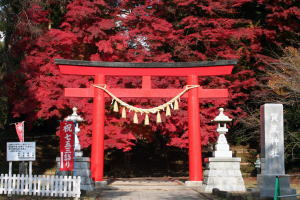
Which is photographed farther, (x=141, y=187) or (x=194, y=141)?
(x=194, y=141)

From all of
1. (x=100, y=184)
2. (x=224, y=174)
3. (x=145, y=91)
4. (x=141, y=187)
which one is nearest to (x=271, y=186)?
(x=224, y=174)

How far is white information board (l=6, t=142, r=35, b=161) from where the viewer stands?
1236cm

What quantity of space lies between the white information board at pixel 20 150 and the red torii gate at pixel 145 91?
318cm

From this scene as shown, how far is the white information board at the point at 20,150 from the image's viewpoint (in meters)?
12.4

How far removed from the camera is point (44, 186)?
457 inches

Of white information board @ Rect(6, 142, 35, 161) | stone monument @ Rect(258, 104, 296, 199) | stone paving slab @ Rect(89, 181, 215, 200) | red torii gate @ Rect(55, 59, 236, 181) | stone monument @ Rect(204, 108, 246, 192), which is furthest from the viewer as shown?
red torii gate @ Rect(55, 59, 236, 181)

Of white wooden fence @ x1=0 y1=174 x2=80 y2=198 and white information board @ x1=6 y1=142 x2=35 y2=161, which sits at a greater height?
white information board @ x1=6 y1=142 x2=35 y2=161

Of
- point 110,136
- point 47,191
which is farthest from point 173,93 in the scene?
point 47,191

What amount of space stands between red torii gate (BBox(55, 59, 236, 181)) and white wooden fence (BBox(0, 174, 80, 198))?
3.33 meters

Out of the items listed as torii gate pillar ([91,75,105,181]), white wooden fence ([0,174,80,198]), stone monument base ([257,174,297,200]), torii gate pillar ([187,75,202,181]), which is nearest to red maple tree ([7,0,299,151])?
torii gate pillar ([91,75,105,181])

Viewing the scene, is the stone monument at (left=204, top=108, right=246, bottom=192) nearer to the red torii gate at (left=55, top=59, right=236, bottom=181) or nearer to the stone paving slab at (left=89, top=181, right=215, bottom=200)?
the stone paving slab at (left=89, top=181, right=215, bottom=200)

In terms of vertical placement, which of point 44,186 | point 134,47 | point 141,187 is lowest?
point 141,187

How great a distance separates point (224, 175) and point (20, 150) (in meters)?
6.49

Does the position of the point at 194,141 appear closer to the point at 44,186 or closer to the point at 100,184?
the point at 100,184
